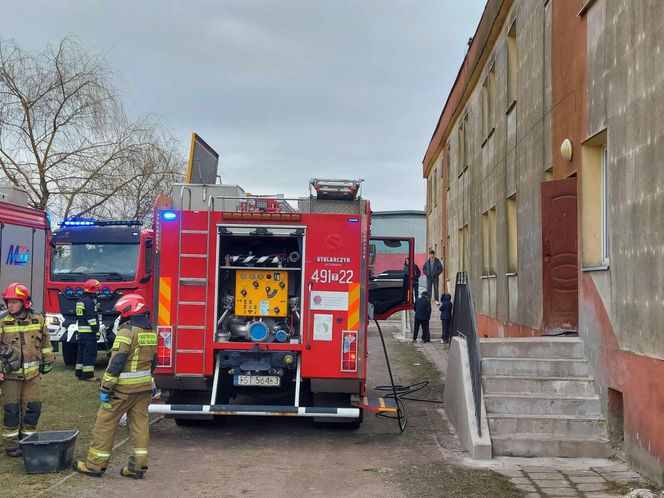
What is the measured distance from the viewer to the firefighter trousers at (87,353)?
12.4 metres

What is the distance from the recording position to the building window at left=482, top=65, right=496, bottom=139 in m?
15.5

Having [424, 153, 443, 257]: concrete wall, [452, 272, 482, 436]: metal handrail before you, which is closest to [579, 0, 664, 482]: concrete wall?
[452, 272, 482, 436]: metal handrail

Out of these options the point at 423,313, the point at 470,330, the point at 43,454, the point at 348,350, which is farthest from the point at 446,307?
the point at 43,454

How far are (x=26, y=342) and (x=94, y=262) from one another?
7002 millimetres

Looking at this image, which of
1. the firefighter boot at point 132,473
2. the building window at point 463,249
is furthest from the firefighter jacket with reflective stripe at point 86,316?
the building window at point 463,249

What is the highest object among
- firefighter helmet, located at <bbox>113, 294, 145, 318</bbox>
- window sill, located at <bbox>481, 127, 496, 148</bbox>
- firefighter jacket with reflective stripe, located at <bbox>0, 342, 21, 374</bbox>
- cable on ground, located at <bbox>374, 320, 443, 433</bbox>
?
window sill, located at <bbox>481, 127, 496, 148</bbox>

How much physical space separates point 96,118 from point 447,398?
16711 mm

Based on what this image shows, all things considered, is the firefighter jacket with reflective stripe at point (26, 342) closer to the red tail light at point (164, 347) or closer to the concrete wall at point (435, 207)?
the red tail light at point (164, 347)

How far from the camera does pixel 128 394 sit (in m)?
6.54

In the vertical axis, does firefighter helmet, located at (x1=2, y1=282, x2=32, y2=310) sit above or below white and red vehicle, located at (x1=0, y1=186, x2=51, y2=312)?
below

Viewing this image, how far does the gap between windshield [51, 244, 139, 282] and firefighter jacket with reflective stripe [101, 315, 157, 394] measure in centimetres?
742

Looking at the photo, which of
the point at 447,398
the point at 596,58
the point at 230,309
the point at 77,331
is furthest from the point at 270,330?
the point at 77,331

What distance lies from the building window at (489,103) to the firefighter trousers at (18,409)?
431 inches

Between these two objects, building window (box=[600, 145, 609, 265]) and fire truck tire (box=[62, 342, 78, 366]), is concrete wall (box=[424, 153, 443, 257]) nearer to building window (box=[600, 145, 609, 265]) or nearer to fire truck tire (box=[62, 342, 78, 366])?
fire truck tire (box=[62, 342, 78, 366])
